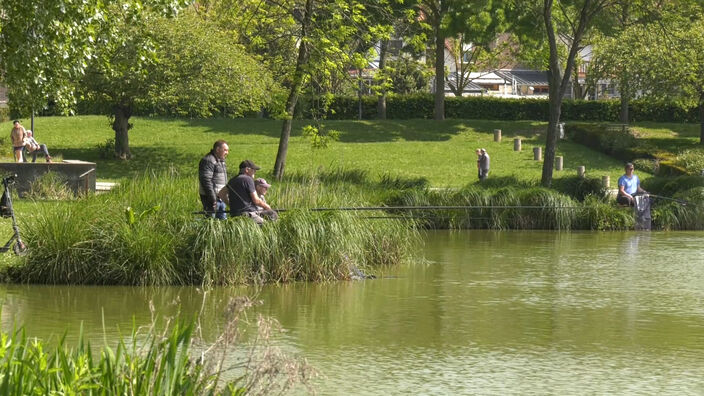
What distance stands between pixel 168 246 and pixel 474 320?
4347mm

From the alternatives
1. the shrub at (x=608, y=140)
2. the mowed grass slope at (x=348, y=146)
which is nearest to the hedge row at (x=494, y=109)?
the mowed grass slope at (x=348, y=146)

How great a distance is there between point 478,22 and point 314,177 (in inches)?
1047

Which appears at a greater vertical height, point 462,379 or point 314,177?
point 314,177

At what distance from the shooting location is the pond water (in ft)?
35.7

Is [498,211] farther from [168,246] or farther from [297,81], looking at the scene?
[168,246]

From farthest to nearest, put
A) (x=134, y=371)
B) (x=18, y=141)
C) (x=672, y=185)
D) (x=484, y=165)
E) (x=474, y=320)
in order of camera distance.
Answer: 1. (x=484, y=165)
2. (x=18, y=141)
3. (x=672, y=185)
4. (x=474, y=320)
5. (x=134, y=371)

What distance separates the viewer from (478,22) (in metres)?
44.4

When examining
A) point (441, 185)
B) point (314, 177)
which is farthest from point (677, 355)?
point (441, 185)

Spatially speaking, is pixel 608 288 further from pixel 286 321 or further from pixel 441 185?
pixel 441 185

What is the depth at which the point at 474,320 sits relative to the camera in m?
14.0

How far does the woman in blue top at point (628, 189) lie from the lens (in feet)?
84.8

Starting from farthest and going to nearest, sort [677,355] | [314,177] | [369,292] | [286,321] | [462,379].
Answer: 1. [314,177]
2. [369,292]
3. [286,321]
4. [677,355]
5. [462,379]

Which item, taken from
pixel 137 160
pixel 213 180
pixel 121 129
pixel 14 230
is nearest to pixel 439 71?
pixel 137 160

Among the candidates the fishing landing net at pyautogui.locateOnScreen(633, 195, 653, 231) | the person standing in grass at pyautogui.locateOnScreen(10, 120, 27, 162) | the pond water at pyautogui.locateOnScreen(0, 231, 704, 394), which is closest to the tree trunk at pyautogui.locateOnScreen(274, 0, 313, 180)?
the person standing in grass at pyautogui.locateOnScreen(10, 120, 27, 162)
